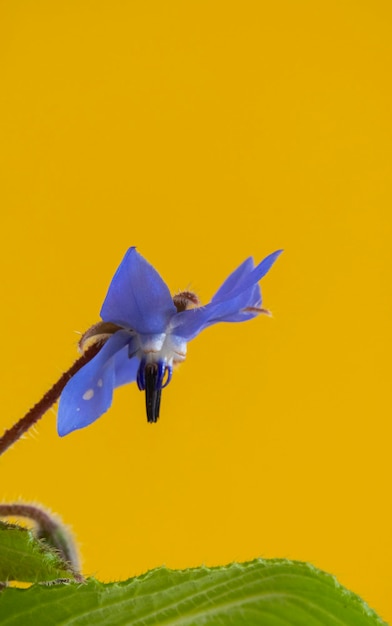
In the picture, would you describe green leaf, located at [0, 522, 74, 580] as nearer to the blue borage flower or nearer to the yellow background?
the blue borage flower

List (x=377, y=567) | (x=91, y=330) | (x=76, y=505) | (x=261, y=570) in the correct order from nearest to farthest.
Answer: (x=261, y=570) → (x=91, y=330) → (x=76, y=505) → (x=377, y=567)

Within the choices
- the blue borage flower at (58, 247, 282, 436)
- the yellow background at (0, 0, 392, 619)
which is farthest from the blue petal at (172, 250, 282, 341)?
the yellow background at (0, 0, 392, 619)

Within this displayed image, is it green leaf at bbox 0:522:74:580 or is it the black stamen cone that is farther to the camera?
the black stamen cone

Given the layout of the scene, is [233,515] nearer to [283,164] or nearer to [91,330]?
[283,164]

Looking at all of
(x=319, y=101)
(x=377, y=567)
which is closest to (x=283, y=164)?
(x=319, y=101)

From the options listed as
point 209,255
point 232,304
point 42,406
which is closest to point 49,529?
point 42,406
